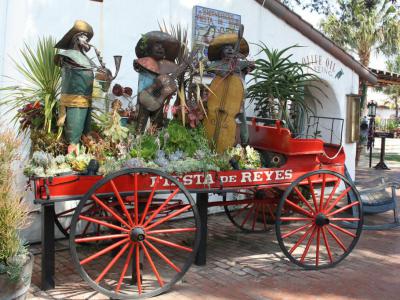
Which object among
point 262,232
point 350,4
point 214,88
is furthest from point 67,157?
point 350,4

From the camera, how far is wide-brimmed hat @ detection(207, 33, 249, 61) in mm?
4867

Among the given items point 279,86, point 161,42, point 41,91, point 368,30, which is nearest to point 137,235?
point 41,91

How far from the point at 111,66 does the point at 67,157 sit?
2.43 meters

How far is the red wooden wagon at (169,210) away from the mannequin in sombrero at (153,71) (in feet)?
2.57

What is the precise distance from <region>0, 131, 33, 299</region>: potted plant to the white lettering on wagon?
3.83ft

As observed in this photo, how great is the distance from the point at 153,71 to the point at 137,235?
5.34 feet

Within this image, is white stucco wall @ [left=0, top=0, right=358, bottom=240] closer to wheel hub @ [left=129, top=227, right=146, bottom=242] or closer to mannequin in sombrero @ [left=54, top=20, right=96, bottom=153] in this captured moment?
mannequin in sombrero @ [left=54, top=20, right=96, bottom=153]

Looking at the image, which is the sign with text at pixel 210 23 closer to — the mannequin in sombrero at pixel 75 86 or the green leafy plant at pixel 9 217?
the mannequin in sombrero at pixel 75 86

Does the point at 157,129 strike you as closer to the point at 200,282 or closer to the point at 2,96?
the point at 200,282

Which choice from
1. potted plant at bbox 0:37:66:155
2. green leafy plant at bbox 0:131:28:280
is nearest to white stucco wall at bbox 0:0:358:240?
potted plant at bbox 0:37:66:155

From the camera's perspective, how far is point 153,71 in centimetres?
454

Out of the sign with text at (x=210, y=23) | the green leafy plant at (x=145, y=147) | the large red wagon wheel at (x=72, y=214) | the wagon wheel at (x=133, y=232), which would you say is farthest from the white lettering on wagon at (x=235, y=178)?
the sign with text at (x=210, y=23)

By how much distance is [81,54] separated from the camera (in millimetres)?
4379

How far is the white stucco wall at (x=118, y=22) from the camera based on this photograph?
17.5ft
